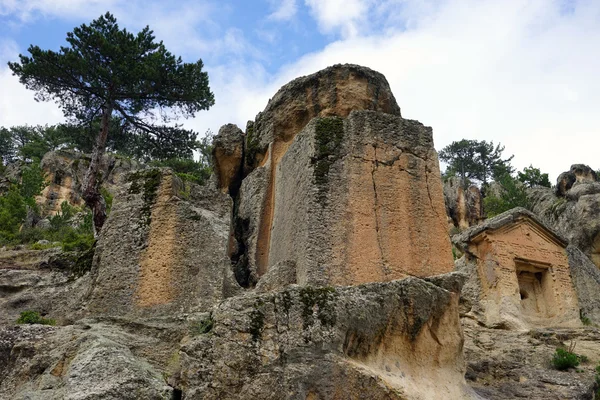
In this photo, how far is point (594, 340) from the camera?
12031mm

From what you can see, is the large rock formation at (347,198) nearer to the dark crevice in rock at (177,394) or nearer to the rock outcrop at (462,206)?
the dark crevice in rock at (177,394)

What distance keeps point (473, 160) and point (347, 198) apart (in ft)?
137

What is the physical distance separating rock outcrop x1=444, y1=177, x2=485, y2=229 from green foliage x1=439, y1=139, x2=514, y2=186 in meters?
14.3

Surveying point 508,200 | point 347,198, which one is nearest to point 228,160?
point 347,198

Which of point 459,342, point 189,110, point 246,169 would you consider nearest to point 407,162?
point 459,342

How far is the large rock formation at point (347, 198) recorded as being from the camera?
9.02m

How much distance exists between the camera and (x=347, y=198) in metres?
9.49

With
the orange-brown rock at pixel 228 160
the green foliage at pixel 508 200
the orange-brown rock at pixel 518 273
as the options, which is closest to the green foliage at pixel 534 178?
the green foliage at pixel 508 200

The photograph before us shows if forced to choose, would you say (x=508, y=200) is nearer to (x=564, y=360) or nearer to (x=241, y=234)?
(x=564, y=360)

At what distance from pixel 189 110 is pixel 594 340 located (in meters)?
15.6

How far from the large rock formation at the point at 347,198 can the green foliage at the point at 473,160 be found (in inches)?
1408

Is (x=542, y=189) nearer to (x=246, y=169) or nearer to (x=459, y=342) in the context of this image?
(x=246, y=169)

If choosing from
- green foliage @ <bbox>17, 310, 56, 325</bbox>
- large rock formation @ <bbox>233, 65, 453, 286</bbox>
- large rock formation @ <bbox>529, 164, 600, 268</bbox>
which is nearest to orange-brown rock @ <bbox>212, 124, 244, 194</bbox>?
large rock formation @ <bbox>233, 65, 453, 286</bbox>

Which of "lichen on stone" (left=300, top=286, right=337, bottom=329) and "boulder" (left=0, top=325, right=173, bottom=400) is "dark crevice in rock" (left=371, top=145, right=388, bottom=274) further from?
"boulder" (left=0, top=325, right=173, bottom=400)
